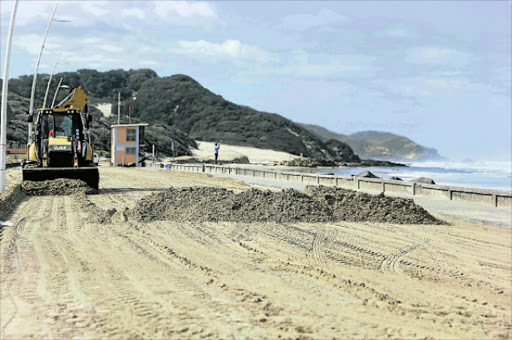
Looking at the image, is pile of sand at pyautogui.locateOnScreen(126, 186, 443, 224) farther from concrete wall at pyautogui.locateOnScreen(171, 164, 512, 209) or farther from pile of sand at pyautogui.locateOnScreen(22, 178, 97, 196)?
pile of sand at pyautogui.locateOnScreen(22, 178, 97, 196)

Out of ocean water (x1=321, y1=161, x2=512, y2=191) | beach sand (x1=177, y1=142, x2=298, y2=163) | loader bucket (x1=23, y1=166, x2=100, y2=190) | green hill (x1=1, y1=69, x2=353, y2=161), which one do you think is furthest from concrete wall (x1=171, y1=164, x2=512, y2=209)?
green hill (x1=1, y1=69, x2=353, y2=161)

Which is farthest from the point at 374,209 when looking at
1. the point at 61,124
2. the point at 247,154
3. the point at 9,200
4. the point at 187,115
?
the point at 187,115

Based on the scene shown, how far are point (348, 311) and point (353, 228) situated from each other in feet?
22.5

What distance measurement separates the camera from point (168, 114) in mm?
144250

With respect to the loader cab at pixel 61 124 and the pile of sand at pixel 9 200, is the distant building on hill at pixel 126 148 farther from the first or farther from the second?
the pile of sand at pixel 9 200

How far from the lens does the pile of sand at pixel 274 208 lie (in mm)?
13820

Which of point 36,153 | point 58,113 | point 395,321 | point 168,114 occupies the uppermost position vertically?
point 168,114

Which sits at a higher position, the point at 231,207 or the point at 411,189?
the point at 411,189

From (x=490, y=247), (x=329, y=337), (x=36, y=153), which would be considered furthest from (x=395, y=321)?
(x=36, y=153)

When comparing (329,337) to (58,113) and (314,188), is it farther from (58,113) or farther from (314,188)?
(58,113)

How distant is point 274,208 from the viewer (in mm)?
14312

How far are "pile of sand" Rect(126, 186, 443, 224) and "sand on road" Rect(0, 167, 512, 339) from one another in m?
0.98

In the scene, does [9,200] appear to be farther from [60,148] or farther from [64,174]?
[60,148]

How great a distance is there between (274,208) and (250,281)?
22.8 feet
